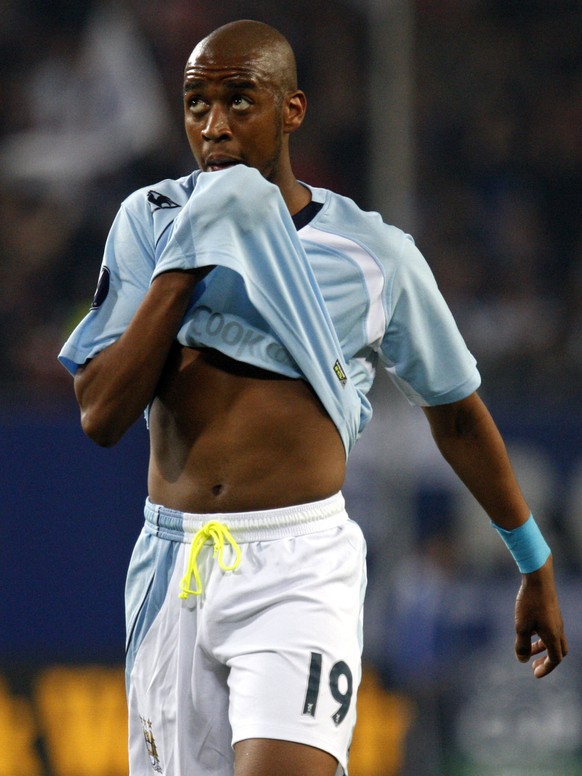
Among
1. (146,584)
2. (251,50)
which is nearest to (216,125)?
(251,50)

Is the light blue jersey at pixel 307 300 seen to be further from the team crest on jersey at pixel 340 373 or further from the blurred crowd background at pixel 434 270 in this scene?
the blurred crowd background at pixel 434 270

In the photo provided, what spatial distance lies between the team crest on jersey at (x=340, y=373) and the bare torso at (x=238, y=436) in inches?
2.7

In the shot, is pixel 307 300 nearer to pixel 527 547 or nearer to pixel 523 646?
pixel 527 547

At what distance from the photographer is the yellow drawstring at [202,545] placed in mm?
2932

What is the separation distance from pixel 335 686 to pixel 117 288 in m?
0.96

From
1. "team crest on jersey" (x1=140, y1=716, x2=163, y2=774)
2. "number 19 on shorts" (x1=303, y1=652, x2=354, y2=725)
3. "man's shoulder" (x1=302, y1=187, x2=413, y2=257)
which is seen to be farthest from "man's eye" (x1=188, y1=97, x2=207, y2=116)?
"team crest on jersey" (x1=140, y1=716, x2=163, y2=774)

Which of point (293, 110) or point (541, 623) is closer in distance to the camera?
point (293, 110)

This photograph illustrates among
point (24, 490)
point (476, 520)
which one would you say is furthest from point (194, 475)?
point (476, 520)

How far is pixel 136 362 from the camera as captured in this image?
2.85m

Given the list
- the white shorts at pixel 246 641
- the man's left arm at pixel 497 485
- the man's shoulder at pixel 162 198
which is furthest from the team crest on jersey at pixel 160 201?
the man's left arm at pixel 497 485

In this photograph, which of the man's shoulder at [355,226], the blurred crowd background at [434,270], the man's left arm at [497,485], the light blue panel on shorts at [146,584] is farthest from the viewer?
the blurred crowd background at [434,270]

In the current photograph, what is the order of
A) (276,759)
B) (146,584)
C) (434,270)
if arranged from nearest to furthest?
(276,759) < (146,584) < (434,270)

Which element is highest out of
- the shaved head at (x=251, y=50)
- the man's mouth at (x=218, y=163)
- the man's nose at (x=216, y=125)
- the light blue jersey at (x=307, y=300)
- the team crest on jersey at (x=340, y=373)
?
the shaved head at (x=251, y=50)

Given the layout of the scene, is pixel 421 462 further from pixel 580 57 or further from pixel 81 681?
pixel 580 57
